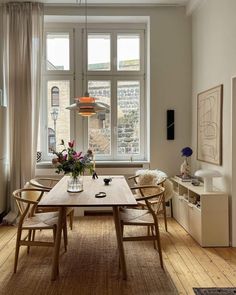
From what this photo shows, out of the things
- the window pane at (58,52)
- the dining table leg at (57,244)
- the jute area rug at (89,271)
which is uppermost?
the window pane at (58,52)

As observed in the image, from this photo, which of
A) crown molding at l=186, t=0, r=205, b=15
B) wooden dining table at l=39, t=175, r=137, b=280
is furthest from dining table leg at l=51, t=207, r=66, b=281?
crown molding at l=186, t=0, r=205, b=15

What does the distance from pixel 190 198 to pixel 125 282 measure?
1.89 meters

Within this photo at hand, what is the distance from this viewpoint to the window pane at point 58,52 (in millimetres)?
5824

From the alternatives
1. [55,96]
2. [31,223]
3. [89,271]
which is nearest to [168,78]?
[55,96]

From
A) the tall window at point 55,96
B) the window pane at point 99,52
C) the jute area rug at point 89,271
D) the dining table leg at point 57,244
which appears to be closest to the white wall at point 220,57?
the jute area rug at point 89,271

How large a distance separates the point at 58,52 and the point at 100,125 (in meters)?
1.51

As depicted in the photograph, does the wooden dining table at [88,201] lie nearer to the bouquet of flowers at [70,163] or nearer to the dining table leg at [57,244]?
the dining table leg at [57,244]

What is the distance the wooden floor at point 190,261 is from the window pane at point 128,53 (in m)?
3.01

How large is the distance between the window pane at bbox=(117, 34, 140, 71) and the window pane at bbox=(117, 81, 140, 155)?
29 cm

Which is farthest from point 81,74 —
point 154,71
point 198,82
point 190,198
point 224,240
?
point 224,240

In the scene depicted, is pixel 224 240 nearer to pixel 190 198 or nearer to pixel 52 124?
pixel 190 198

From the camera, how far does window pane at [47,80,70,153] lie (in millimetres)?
5809

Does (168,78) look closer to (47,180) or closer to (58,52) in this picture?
(58,52)

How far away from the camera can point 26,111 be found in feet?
17.3
